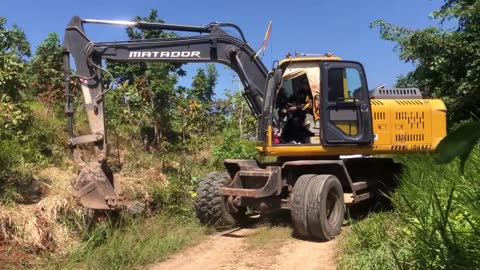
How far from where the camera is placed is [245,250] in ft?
24.5

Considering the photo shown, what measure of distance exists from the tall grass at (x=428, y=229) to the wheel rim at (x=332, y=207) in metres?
1.00

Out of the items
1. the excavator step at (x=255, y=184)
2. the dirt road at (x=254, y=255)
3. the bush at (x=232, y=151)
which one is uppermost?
the bush at (x=232, y=151)

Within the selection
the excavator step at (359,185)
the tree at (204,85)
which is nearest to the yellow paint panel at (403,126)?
the excavator step at (359,185)

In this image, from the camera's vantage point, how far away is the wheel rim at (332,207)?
27.0 ft

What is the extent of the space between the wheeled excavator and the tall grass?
1054 millimetres

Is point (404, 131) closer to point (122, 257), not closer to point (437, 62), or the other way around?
point (437, 62)

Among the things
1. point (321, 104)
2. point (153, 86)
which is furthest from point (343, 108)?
point (153, 86)

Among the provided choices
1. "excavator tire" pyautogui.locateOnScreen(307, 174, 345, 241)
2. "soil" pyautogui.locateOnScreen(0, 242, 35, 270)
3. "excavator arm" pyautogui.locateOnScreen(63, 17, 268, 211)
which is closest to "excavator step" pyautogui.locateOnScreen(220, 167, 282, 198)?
"excavator tire" pyautogui.locateOnScreen(307, 174, 345, 241)

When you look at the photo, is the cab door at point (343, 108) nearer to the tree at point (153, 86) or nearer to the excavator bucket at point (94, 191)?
the excavator bucket at point (94, 191)

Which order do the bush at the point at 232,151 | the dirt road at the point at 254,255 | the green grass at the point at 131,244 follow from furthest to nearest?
the bush at the point at 232,151 < the green grass at the point at 131,244 < the dirt road at the point at 254,255

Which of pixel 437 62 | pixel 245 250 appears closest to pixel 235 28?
pixel 245 250

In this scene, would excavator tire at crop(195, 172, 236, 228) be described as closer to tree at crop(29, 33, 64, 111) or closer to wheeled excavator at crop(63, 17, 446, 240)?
wheeled excavator at crop(63, 17, 446, 240)

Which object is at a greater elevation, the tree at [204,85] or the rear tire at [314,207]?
the tree at [204,85]

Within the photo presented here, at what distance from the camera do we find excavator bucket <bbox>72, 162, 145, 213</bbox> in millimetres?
7578
